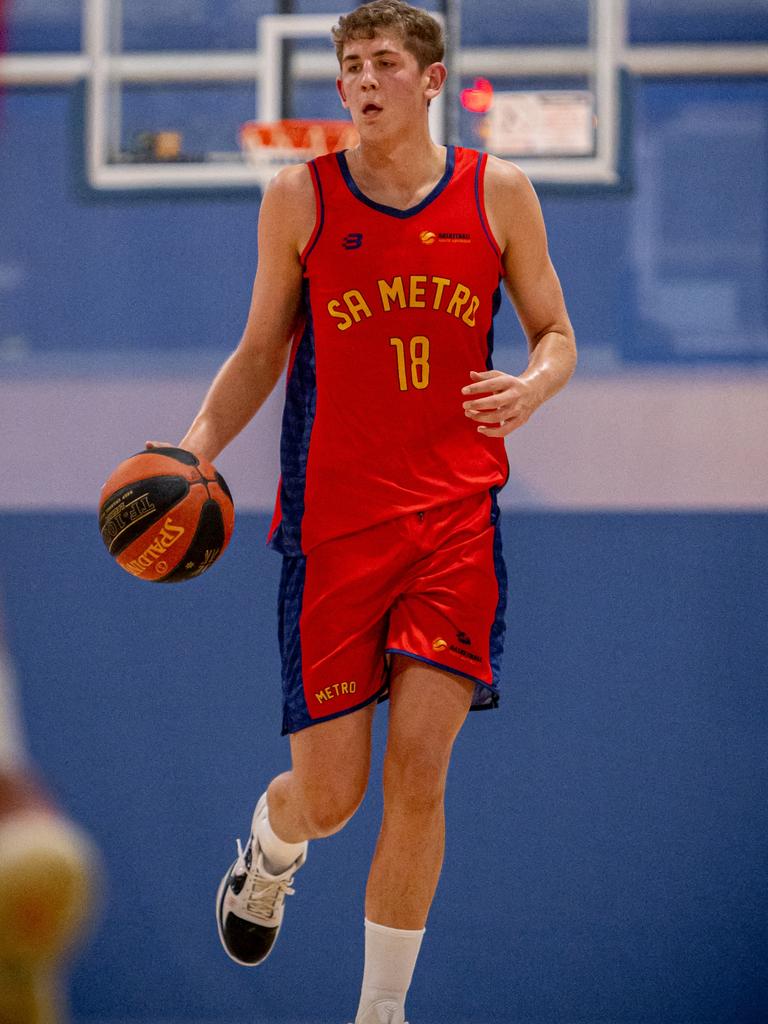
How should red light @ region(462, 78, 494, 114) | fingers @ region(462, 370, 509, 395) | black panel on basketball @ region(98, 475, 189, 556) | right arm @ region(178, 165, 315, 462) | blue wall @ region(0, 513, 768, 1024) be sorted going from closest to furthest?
fingers @ region(462, 370, 509, 395)
black panel on basketball @ region(98, 475, 189, 556)
right arm @ region(178, 165, 315, 462)
blue wall @ region(0, 513, 768, 1024)
red light @ region(462, 78, 494, 114)

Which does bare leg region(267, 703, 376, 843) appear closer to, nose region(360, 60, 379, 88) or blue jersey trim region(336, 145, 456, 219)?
blue jersey trim region(336, 145, 456, 219)

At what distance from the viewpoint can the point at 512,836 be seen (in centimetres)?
391

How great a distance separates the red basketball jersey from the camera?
111 inches

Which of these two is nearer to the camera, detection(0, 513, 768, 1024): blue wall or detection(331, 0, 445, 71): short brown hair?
detection(331, 0, 445, 71): short brown hair

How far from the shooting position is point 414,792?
2.66 m

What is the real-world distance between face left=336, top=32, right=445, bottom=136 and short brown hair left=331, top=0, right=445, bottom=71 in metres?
0.02

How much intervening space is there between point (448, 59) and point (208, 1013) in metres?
3.10

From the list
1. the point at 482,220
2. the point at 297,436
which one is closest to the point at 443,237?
the point at 482,220

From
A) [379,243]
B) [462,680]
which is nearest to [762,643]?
[462,680]

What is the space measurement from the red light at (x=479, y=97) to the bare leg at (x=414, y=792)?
7.40 feet

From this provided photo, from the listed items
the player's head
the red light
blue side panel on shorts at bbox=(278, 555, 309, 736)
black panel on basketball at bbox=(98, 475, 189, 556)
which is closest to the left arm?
the player's head

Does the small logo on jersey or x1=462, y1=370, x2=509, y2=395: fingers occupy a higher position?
the small logo on jersey

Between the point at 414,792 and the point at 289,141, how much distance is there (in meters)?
2.37

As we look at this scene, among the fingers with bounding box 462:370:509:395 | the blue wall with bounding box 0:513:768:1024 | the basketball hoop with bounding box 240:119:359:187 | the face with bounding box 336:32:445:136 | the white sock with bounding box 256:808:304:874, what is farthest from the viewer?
the basketball hoop with bounding box 240:119:359:187
